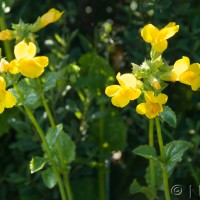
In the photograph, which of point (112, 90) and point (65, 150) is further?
point (65, 150)

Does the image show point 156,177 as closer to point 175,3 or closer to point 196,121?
point 196,121

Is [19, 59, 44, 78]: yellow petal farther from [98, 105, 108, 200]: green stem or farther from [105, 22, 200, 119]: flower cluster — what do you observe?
[98, 105, 108, 200]: green stem

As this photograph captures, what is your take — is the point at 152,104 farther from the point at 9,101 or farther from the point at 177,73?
the point at 9,101

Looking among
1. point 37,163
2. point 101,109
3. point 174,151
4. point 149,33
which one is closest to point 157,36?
point 149,33

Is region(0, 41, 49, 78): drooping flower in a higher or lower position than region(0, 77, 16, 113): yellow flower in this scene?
higher

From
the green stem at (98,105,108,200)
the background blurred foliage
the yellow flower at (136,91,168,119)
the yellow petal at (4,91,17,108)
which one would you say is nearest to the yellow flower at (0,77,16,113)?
the yellow petal at (4,91,17,108)
